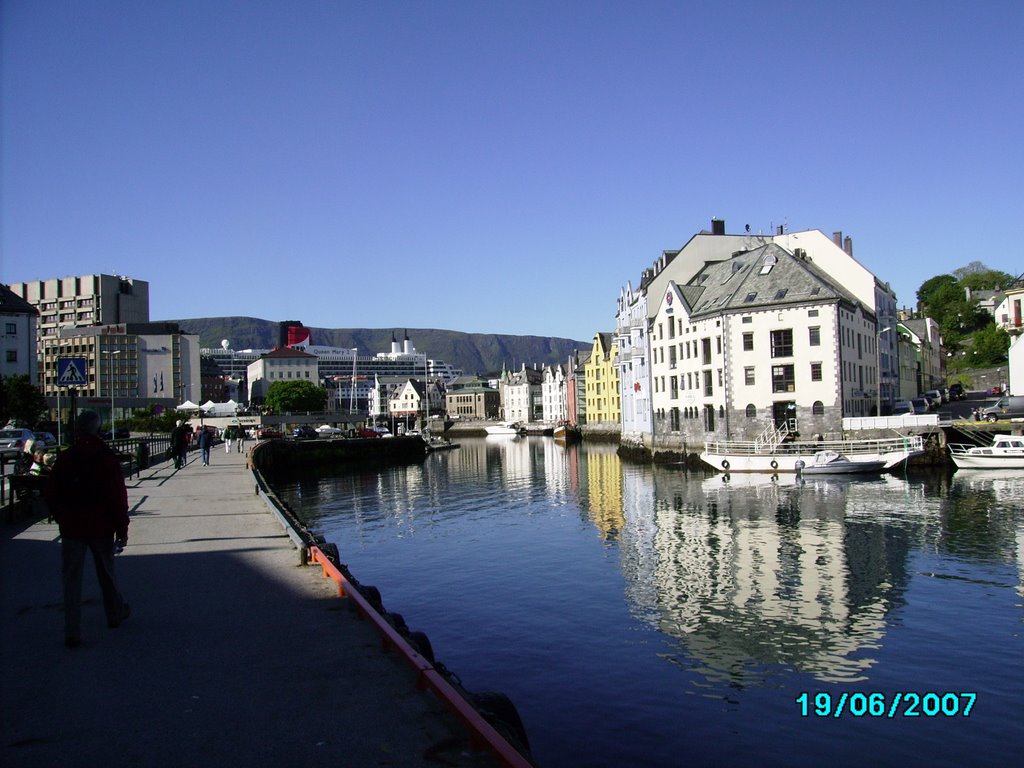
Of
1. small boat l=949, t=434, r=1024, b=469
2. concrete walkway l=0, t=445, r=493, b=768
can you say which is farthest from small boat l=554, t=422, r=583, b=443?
concrete walkway l=0, t=445, r=493, b=768

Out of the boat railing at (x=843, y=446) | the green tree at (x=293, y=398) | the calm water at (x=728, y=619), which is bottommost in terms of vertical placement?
the calm water at (x=728, y=619)

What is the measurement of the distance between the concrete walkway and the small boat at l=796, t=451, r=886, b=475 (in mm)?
43946

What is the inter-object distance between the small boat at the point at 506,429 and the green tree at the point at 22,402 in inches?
4622

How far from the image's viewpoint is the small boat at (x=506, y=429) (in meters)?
185

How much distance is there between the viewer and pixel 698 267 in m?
82.1

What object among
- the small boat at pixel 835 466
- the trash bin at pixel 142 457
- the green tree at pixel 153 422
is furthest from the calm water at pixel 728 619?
the green tree at pixel 153 422

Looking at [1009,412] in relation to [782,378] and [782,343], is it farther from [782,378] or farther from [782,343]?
[782,343]

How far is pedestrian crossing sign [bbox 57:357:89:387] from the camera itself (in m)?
24.2

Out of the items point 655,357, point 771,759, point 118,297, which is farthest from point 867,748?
point 118,297

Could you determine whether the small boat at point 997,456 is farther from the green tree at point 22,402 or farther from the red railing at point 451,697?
the green tree at point 22,402

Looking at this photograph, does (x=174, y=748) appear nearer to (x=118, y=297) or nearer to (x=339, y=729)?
(x=339, y=729)

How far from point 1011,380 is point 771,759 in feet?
260

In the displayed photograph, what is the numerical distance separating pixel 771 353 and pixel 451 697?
6065cm

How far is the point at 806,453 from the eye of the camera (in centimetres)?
5741
